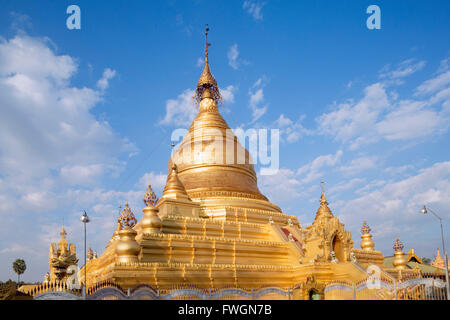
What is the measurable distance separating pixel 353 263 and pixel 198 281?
9.79 m

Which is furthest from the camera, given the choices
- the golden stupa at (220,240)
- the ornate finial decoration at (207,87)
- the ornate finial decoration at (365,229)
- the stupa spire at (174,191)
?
the ornate finial decoration at (207,87)

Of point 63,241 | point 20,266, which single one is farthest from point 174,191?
point 20,266

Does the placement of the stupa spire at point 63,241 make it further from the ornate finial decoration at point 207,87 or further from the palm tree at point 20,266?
the palm tree at point 20,266

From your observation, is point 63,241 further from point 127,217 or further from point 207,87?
point 207,87

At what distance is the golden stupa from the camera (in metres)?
21.4

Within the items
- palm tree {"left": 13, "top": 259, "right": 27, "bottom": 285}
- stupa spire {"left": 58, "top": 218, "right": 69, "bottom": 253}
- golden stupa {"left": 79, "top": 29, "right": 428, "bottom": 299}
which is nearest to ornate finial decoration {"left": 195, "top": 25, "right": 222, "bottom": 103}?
golden stupa {"left": 79, "top": 29, "right": 428, "bottom": 299}

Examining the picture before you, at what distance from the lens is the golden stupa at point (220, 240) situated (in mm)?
21391

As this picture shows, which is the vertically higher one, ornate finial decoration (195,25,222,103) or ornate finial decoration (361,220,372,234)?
ornate finial decoration (195,25,222,103)

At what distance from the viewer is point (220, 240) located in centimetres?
2514

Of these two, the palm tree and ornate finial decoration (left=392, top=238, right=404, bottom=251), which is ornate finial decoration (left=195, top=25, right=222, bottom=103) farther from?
the palm tree

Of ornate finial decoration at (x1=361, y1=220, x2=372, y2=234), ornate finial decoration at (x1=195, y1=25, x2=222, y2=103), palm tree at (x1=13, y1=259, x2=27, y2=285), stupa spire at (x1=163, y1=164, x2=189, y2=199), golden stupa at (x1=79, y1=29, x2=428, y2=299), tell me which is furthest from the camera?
palm tree at (x1=13, y1=259, x2=27, y2=285)

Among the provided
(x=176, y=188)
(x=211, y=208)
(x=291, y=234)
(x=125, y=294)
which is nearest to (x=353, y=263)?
(x=291, y=234)

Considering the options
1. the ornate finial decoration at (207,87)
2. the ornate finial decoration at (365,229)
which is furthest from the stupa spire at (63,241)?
the ornate finial decoration at (365,229)

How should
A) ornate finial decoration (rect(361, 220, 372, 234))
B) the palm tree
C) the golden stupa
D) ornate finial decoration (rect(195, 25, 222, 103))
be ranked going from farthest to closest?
the palm tree < ornate finial decoration (rect(195, 25, 222, 103)) < ornate finial decoration (rect(361, 220, 372, 234)) < the golden stupa
